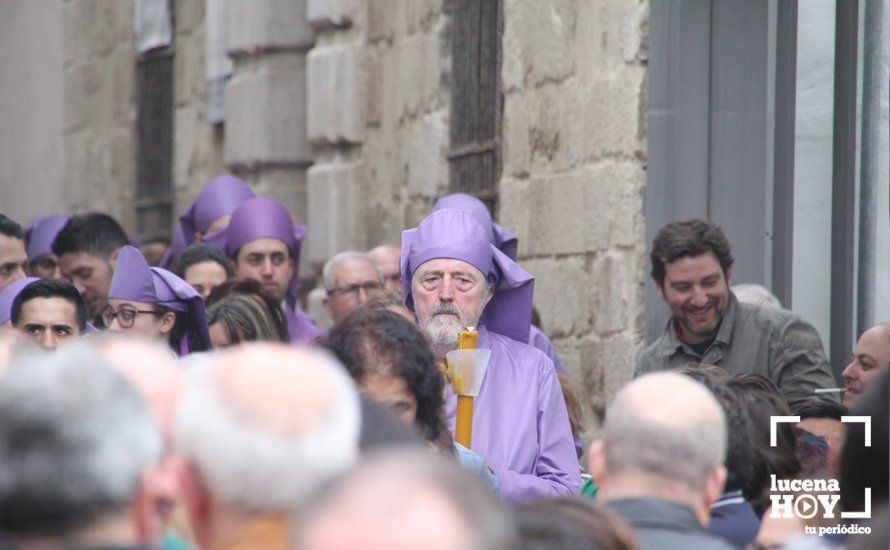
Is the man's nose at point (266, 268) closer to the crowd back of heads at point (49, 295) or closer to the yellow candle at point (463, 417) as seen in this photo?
the crowd back of heads at point (49, 295)

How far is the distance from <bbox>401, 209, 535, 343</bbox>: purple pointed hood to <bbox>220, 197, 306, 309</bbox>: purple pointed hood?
7.91ft

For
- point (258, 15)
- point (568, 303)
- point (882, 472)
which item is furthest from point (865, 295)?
point (258, 15)

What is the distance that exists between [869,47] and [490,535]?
4.90 meters

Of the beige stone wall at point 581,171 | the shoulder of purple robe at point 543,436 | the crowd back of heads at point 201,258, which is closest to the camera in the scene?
the shoulder of purple robe at point 543,436

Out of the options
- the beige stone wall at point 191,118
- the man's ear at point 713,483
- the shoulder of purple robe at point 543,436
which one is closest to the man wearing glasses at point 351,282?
the shoulder of purple robe at point 543,436

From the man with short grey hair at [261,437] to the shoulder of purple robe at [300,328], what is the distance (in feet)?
16.4

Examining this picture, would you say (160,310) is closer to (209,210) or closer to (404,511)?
(209,210)

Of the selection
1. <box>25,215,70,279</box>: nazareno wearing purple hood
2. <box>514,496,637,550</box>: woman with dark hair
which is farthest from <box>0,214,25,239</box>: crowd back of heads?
<box>514,496,637,550</box>: woman with dark hair

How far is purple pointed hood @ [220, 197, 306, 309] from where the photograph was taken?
8.67m

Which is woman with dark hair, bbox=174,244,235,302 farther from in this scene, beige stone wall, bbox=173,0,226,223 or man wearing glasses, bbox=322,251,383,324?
beige stone wall, bbox=173,0,226,223

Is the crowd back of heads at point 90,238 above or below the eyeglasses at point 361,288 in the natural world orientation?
above

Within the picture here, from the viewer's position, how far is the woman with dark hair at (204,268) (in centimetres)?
782

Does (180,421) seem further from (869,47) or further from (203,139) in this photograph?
(203,139)

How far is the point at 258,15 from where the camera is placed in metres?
11.7
